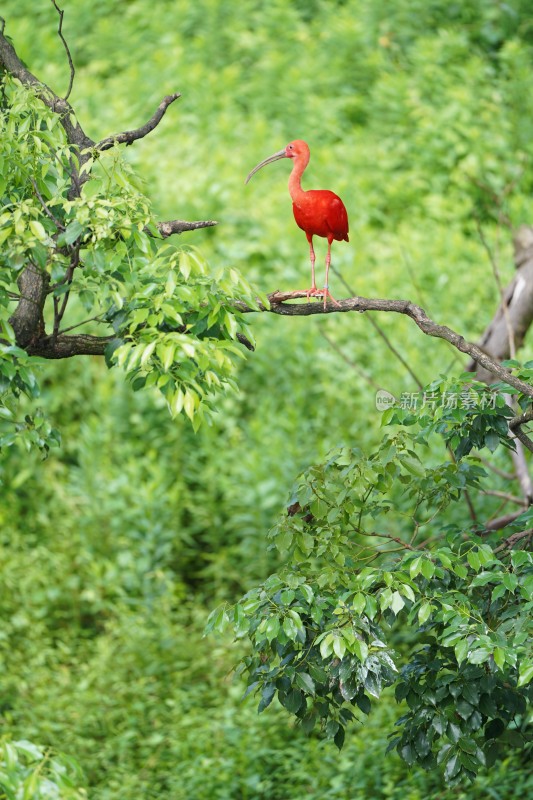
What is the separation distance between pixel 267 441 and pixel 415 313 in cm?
353

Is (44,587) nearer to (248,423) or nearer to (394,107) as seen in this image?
(248,423)

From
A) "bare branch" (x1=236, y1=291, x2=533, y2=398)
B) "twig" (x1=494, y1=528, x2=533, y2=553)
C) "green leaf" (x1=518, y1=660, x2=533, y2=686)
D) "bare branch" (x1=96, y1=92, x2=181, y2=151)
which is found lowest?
"twig" (x1=494, y1=528, x2=533, y2=553)

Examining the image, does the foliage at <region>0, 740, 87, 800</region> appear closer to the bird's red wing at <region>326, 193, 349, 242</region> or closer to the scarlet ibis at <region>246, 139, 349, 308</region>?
the scarlet ibis at <region>246, 139, 349, 308</region>

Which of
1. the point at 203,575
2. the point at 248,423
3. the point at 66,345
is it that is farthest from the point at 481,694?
the point at 248,423

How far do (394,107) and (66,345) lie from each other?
671 centimetres

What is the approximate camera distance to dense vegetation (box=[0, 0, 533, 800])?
9.05 feet

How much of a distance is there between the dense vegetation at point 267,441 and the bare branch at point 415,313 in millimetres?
75

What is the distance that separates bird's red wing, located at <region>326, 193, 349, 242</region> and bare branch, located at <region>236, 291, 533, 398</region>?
22 cm

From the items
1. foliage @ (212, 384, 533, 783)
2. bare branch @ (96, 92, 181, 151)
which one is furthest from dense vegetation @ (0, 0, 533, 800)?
bare branch @ (96, 92, 181, 151)

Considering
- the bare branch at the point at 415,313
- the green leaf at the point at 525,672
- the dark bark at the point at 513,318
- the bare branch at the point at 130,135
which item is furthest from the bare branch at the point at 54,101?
the dark bark at the point at 513,318

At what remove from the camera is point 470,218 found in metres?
8.27

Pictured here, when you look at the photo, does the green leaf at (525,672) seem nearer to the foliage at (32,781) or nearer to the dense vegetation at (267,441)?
the dense vegetation at (267,441)

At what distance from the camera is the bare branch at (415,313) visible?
2770 millimetres

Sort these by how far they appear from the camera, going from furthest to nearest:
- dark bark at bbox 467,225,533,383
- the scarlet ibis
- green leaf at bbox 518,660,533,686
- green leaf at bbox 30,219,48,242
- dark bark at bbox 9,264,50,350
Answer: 1. dark bark at bbox 467,225,533,383
2. dark bark at bbox 9,264,50,350
3. the scarlet ibis
4. green leaf at bbox 30,219,48,242
5. green leaf at bbox 518,660,533,686
